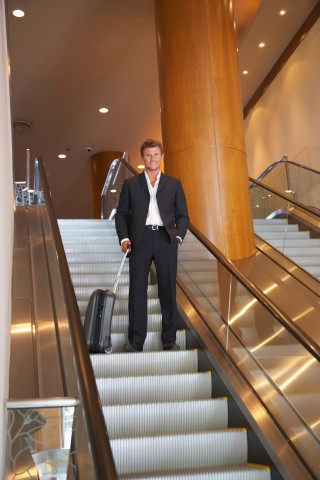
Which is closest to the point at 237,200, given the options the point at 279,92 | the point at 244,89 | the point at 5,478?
the point at 5,478

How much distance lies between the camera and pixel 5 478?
7.52ft

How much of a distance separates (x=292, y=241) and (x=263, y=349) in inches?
191

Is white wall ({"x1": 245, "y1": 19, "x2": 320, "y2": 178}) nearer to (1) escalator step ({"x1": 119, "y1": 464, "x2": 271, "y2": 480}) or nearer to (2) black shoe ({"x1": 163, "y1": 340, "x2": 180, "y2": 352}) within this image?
(2) black shoe ({"x1": 163, "y1": 340, "x2": 180, "y2": 352})

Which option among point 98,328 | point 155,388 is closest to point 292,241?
point 98,328

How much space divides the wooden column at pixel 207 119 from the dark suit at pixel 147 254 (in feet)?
8.47

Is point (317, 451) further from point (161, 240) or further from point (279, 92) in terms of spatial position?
point (279, 92)

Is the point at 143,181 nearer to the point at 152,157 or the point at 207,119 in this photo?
the point at 152,157

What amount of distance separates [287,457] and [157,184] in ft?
8.03

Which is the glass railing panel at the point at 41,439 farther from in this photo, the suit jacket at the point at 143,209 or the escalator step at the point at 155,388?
the suit jacket at the point at 143,209

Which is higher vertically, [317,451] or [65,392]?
[65,392]

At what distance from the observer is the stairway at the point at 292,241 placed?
742 centimetres

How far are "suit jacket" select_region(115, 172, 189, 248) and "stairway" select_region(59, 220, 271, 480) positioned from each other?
480 millimetres

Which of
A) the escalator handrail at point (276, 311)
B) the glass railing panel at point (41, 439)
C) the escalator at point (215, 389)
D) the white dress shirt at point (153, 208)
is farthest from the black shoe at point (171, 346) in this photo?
the glass railing panel at point (41, 439)

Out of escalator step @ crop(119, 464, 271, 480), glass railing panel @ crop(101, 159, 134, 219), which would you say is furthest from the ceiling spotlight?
escalator step @ crop(119, 464, 271, 480)
